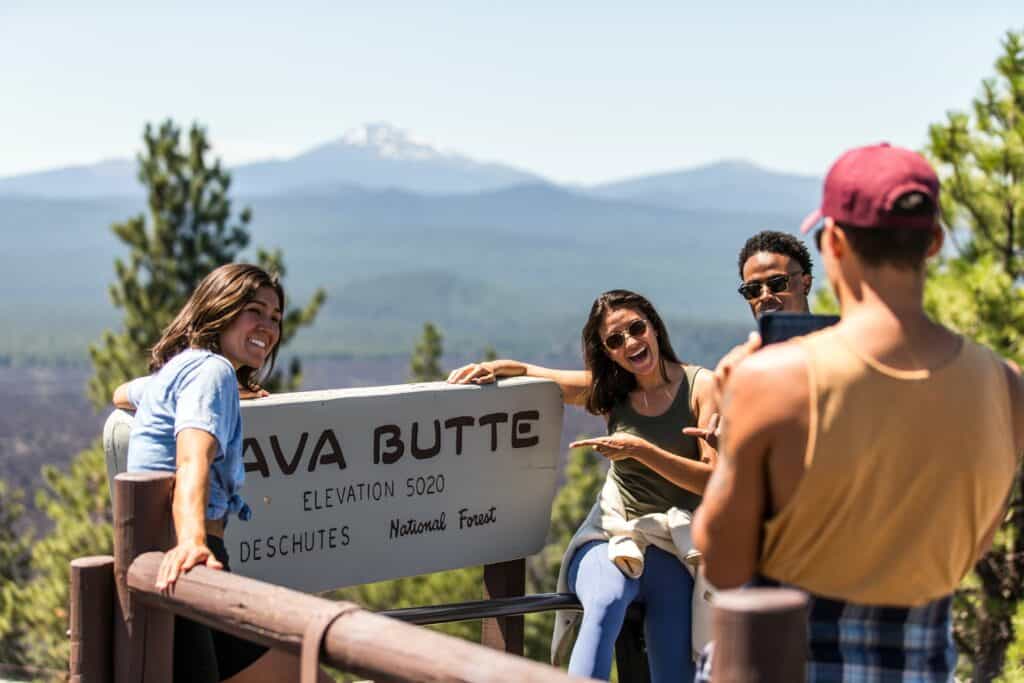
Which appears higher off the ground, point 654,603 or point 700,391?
point 700,391

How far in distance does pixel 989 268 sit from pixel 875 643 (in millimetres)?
11135

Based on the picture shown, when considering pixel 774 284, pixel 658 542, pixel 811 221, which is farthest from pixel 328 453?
pixel 811 221

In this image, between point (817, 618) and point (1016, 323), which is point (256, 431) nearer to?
point (817, 618)

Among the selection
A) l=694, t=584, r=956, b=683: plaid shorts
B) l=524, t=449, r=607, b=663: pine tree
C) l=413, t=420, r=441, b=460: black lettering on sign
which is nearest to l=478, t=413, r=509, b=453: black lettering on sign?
l=413, t=420, r=441, b=460: black lettering on sign

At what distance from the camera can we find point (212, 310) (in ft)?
9.25

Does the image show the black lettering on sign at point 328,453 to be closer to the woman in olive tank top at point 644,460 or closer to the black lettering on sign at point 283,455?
the black lettering on sign at point 283,455

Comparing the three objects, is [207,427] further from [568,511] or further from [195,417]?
[568,511]

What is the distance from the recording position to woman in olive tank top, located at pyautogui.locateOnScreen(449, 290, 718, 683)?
10.6 ft

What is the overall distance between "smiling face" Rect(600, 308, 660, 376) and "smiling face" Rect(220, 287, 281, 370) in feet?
2.97

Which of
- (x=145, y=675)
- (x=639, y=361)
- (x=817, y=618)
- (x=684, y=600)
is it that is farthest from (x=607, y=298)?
(x=817, y=618)

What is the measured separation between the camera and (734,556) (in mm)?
1748

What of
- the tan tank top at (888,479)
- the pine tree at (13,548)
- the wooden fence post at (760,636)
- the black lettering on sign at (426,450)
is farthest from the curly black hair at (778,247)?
the pine tree at (13,548)

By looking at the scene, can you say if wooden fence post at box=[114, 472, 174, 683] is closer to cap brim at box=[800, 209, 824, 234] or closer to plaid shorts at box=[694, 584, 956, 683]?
plaid shorts at box=[694, 584, 956, 683]

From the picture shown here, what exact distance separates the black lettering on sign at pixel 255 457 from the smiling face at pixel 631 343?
2.97ft
